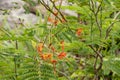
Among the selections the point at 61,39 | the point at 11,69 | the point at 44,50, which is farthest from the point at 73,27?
the point at 11,69

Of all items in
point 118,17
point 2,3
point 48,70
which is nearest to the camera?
point 48,70

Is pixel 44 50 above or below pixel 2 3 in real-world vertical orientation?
above

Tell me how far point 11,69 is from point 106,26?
2.45ft

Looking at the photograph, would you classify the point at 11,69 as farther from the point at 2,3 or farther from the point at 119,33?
the point at 2,3

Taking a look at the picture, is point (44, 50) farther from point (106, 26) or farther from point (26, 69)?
point (106, 26)

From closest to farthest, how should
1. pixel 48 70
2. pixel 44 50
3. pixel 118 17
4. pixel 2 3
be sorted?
pixel 48 70, pixel 44 50, pixel 118 17, pixel 2 3

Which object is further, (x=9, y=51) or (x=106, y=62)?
(x=106, y=62)

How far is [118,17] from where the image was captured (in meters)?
2.58

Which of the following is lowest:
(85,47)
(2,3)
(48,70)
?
(2,3)

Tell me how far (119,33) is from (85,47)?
0.92ft

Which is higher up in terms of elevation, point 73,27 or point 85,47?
point 73,27

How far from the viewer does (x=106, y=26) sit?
270cm

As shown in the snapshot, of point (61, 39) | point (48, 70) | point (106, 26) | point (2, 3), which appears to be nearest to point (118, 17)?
point (106, 26)

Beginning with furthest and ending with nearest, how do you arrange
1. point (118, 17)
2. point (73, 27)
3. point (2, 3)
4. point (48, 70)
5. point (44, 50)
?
point (2, 3), point (118, 17), point (73, 27), point (44, 50), point (48, 70)
